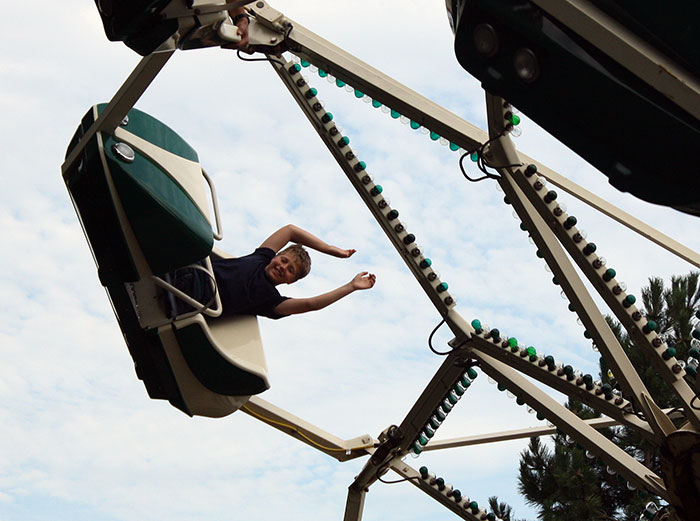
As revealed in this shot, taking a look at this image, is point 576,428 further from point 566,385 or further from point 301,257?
point 301,257

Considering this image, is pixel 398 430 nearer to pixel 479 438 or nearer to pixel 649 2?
pixel 479 438

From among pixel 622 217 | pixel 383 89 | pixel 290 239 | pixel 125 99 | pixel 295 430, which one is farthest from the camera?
pixel 295 430

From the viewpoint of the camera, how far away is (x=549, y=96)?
2670mm

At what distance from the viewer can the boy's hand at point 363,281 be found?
515 centimetres

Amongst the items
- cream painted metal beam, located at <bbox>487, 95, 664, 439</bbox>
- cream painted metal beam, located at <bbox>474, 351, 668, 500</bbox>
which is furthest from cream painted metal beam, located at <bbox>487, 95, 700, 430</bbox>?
cream painted metal beam, located at <bbox>474, 351, 668, 500</bbox>

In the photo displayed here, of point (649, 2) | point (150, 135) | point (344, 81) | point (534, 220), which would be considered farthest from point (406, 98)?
point (649, 2)

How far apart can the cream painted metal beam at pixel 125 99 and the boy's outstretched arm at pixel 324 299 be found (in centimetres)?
163

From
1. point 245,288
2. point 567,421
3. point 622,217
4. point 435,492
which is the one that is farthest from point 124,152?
point 435,492

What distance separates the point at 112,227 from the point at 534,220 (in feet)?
7.13

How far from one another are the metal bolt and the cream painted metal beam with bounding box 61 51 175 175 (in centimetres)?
9

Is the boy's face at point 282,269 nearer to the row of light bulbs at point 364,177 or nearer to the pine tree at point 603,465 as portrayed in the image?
the row of light bulbs at point 364,177

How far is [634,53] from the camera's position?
2.49 m

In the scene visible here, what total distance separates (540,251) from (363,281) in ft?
3.27

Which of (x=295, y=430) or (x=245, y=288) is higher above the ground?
(x=245, y=288)
